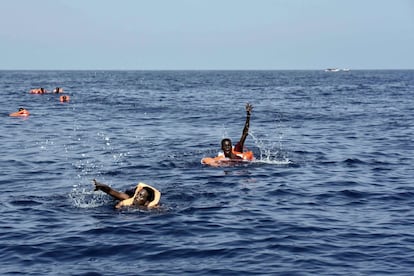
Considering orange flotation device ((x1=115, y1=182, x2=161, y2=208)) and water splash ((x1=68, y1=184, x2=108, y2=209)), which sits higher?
orange flotation device ((x1=115, y1=182, x2=161, y2=208))

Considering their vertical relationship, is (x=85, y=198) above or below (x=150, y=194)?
below

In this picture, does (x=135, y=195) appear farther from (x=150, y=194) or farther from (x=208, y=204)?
(x=208, y=204)

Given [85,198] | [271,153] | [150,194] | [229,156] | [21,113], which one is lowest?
[85,198]

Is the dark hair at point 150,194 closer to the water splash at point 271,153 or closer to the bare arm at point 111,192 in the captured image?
the bare arm at point 111,192

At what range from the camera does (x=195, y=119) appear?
4284 cm

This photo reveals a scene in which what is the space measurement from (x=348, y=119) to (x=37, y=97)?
3784 centimetres

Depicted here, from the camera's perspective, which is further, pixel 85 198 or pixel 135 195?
pixel 85 198

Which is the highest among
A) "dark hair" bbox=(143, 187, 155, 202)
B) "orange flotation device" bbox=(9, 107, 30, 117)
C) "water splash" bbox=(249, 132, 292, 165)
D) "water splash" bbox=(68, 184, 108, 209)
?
"orange flotation device" bbox=(9, 107, 30, 117)

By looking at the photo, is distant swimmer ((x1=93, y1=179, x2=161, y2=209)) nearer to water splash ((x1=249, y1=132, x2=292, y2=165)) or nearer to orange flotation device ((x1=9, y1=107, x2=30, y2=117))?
water splash ((x1=249, y1=132, x2=292, y2=165))

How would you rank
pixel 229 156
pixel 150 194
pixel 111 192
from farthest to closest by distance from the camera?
pixel 229 156 → pixel 150 194 → pixel 111 192

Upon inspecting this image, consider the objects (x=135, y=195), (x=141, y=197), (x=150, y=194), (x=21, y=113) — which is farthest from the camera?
(x=21, y=113)

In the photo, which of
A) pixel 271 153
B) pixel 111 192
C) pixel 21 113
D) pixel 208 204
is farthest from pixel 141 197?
pixel 21 113

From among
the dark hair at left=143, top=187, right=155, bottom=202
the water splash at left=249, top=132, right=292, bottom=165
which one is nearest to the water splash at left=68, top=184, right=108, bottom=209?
the dark hair at left=143, top=187, right=155, bottom=202

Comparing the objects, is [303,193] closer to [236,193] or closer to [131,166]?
[236,193]
